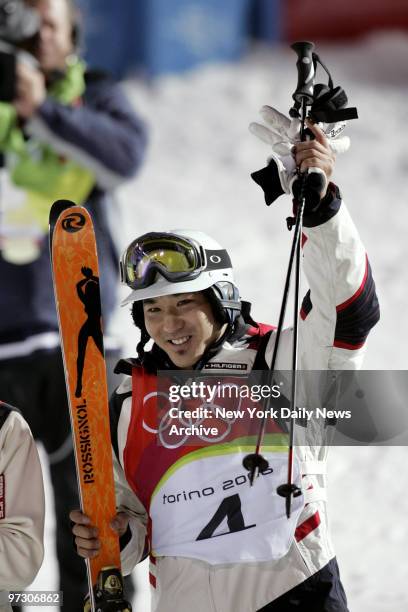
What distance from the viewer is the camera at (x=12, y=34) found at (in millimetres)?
5059

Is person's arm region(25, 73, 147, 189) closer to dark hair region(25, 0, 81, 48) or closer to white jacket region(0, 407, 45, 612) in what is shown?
dark hair region(25, 0, 81, 48)

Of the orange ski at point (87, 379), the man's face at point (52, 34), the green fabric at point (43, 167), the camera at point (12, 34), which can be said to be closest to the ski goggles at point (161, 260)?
the orange ski at point (87, 379)

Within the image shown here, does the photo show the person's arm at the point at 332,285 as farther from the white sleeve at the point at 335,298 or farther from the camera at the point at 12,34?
the camera at the point at 12,34

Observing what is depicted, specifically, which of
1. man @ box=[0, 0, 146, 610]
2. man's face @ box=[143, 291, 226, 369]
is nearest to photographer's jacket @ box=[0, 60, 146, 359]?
man @ box=[0, 0, 146, 610]

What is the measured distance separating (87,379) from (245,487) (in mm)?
513

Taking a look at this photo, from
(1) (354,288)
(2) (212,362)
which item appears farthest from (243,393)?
(1) (354,288)

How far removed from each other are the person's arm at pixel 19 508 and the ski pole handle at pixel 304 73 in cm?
107

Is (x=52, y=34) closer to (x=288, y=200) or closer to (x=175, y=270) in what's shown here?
(x=175, y=270)

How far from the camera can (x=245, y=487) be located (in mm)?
3305

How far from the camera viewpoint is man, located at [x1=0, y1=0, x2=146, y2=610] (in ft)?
16.3

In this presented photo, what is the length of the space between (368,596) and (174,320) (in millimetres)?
2554

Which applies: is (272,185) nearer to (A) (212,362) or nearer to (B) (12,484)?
(A) (212,362)

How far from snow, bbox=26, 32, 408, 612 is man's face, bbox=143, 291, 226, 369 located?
2413 mm

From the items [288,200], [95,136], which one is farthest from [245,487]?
[288,200]
